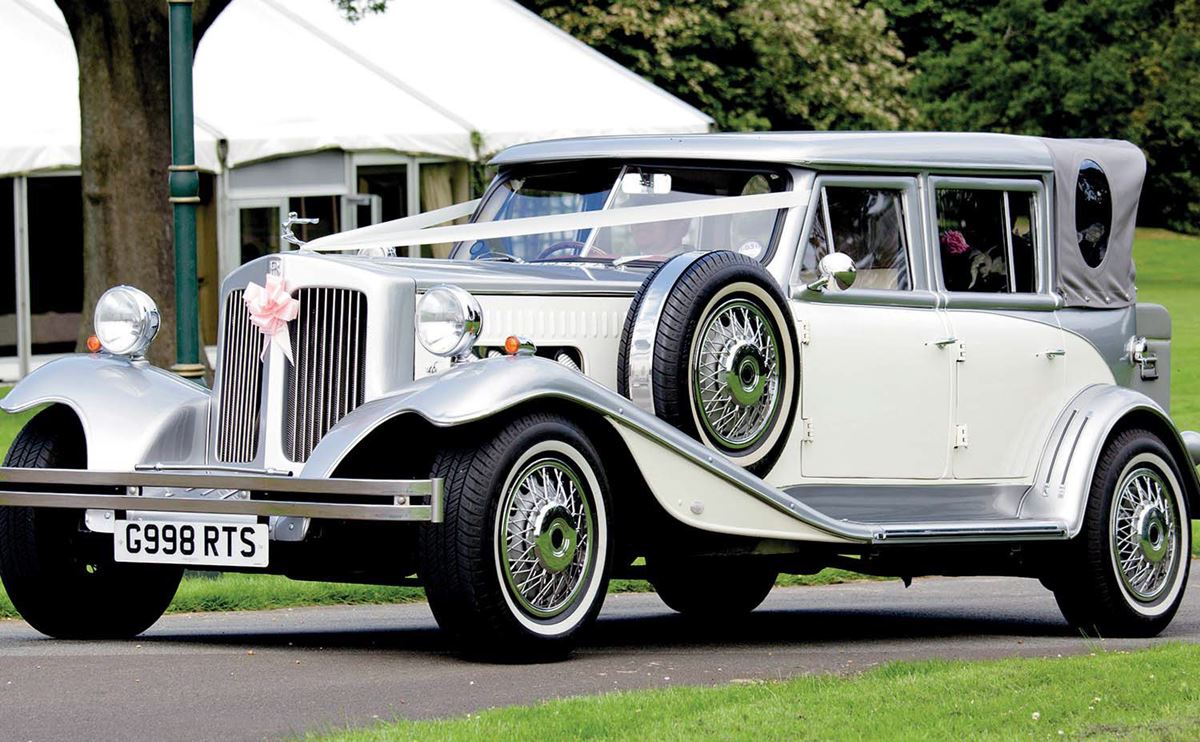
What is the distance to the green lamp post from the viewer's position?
10.2 metres

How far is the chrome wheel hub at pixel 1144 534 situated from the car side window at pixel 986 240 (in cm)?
105

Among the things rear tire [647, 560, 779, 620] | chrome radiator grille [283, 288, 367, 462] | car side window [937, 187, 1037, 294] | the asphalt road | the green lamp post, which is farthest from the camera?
the green lamp post

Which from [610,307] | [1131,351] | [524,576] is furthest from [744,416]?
[1131,351]

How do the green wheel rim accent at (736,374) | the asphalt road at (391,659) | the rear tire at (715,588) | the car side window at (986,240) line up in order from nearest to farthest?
the asphalt road at (391,659) → the green wheel rim accent at (736,374) → the car side window at (986,240) → the rear tire at (715,588)

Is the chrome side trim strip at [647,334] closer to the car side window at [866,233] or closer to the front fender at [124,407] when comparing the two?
the car side window at [866,233]

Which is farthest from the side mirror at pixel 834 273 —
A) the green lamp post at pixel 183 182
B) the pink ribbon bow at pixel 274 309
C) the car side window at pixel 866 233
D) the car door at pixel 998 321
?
the green lamp post at pixel 183 182

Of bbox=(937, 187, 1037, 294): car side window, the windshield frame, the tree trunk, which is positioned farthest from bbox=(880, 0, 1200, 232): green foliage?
the windshield frame

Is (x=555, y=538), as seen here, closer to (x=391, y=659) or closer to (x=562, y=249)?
(x=391, y=659)

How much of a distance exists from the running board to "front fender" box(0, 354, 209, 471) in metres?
2.76

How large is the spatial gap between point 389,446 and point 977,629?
318 centimetres

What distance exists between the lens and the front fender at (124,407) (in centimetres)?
780

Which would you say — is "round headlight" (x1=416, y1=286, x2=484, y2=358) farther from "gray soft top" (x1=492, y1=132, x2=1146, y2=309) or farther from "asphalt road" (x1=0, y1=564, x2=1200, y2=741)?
"gray soft top" (x1=492, y1=132, x2=1146, y2=309)

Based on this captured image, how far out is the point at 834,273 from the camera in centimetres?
839

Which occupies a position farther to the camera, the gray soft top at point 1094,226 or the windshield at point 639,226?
the gray soft top at point 1094,226
